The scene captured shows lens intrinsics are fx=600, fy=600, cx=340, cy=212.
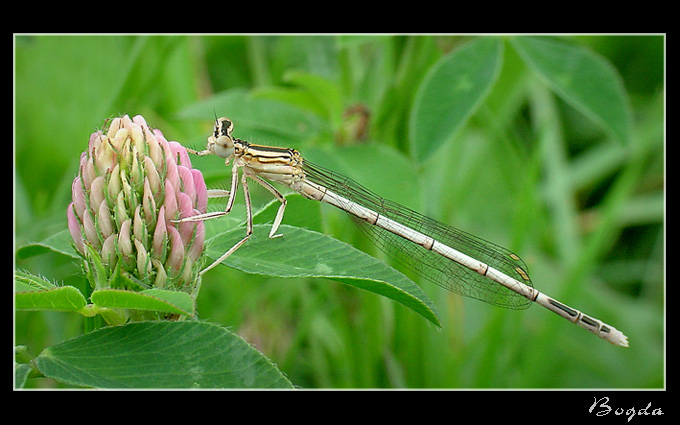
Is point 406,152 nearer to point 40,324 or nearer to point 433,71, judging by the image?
point 433,71

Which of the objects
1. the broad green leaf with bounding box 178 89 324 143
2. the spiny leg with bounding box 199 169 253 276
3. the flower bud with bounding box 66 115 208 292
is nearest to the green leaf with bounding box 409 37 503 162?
the broad green leaf with bounding box 178 89 324 143

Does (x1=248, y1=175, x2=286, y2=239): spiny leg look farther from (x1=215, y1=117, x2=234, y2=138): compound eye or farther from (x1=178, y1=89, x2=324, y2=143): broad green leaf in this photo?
(x1=178, y1=89, x2=324, y2=143): broad green leaf

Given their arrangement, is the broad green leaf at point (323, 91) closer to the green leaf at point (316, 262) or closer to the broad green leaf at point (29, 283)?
the green leaf at point (316, 262)

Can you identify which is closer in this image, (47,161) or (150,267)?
(150,267)

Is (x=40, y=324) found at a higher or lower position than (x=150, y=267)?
lower

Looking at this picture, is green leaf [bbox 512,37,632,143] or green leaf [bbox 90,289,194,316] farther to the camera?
green leaf [bbox 512,37,632,143]

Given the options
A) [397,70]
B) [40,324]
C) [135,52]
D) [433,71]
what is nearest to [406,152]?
[397,70]
